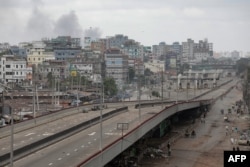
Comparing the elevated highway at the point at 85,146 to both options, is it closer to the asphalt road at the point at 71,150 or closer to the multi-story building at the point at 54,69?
the asphalt road at the point at 71,150

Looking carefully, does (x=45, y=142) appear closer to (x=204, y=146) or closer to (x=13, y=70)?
(x=204, y=146)

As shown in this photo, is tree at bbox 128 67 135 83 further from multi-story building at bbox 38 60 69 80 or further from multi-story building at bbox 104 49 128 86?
multi-story building at bbox 38 60 69 80

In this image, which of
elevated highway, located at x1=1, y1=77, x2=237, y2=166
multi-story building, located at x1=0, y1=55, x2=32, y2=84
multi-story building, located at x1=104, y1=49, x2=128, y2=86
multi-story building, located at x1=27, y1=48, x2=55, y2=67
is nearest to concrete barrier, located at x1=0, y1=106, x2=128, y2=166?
elevated highway, located at x1=1, y1=77, x2=237, y2=166

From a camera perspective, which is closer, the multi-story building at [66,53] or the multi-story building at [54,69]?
the multi-story building at [54,69]

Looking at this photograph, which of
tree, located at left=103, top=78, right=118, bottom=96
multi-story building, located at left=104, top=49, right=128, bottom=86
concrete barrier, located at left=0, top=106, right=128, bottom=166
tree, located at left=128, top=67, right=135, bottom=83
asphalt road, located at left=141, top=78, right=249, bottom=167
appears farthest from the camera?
tree, located at left=128, top=67, right=135, bottom=83

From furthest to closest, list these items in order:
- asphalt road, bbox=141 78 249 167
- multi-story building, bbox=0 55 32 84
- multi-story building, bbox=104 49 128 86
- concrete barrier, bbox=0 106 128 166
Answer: multi-story building, bbox=104 49 128 86
multi-story building, bbox=0 55 32 84
asphalt road, bbox=141 78 249 167
concrete barrier, bbox=0 106 128 166

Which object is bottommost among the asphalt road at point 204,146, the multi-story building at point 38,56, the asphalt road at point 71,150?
the asphalt road at point 204,146

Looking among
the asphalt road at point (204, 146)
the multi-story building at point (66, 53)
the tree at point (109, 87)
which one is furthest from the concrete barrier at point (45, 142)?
the multi-story building at point (66, 53)

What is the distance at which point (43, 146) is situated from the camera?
36438 millimetres

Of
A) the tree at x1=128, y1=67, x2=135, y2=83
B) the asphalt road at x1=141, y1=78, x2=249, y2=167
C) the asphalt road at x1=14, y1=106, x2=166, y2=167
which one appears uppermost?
the tree at x1=128, y1=67, x2=135, y2=83

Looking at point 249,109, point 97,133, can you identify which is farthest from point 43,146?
point 249,109

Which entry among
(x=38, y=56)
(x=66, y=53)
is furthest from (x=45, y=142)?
(x=66, y=53)

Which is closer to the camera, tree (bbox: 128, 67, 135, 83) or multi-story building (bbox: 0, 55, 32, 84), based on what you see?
multi-story building (bbox: 0, 55, 32, 84)

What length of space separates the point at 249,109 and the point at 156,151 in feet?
156
